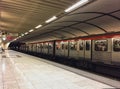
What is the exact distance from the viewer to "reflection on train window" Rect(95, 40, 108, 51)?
32.7ft

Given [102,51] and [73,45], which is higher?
[73,45]

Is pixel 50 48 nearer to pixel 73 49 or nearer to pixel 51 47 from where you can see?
pixel 51 47

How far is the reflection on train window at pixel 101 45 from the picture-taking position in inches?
392

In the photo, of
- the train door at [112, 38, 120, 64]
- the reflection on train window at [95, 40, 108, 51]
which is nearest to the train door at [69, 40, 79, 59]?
the reflection on train window at [95, 40, 108, 51]

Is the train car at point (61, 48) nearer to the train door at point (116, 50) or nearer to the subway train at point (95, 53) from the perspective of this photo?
the subway train at point (95, 53)

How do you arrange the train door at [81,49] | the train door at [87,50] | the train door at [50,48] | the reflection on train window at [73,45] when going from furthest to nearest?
1. the train door at [50,48]
2. the reflection on train window at [73,45]
3. the train door at [81,49]
4. the train door at [87,50]

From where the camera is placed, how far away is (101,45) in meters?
10.3

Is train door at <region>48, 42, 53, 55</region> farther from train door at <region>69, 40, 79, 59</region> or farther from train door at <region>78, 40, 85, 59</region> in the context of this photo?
train door at <region>78, 40, 85, 59</region>

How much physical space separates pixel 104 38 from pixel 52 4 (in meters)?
4.69

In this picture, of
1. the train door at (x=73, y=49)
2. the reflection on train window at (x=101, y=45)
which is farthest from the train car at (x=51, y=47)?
the reflection on train window at (x=101, y=45)

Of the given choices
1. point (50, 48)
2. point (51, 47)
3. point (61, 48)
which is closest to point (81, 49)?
point (61, 48)

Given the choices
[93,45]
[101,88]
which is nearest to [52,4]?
[101,88]

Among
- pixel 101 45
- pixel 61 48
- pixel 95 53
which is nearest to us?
pixel 101 45

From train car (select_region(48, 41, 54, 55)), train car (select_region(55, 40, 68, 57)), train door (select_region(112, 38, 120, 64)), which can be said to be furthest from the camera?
train car (select_region(48, 41, 54, 55))
